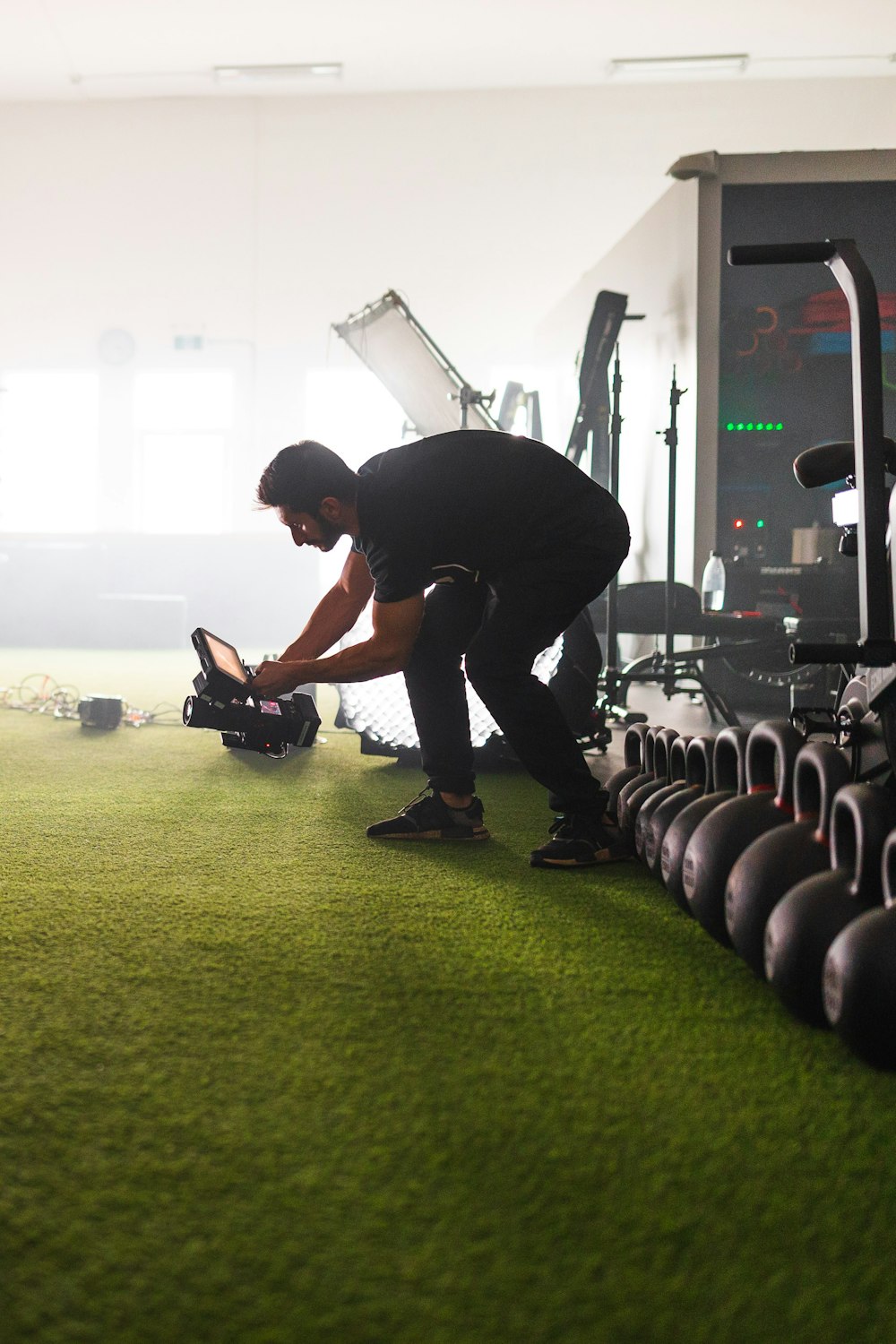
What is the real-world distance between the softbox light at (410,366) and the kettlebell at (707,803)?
3.81 metres

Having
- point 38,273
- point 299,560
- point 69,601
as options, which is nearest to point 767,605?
point 299,560

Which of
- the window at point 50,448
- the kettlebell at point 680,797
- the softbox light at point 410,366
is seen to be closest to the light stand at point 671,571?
the softbox light at point 410,366

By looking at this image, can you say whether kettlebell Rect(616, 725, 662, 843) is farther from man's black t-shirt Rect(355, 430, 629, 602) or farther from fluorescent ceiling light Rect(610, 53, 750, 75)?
fluorescent ceiling light Rect(610, 53, 750, 75)

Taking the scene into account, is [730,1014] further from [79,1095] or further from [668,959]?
[79,1095]

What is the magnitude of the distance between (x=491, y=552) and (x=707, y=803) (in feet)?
2.48

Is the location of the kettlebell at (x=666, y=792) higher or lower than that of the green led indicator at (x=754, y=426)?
lower

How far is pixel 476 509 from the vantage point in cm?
218

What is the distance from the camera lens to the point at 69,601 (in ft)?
32.3

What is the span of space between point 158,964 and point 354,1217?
27.3 inches

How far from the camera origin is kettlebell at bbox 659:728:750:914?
5.60ft

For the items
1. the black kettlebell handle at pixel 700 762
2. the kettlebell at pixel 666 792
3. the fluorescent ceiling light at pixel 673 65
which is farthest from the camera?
the fluorescent ceiling light at pixel 673 65

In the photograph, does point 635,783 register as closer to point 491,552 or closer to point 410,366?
point 491,552

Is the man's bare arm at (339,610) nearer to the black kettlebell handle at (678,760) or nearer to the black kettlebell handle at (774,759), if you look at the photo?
the black kettlebell handle at (678,760)

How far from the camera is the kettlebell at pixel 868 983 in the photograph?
112cm
